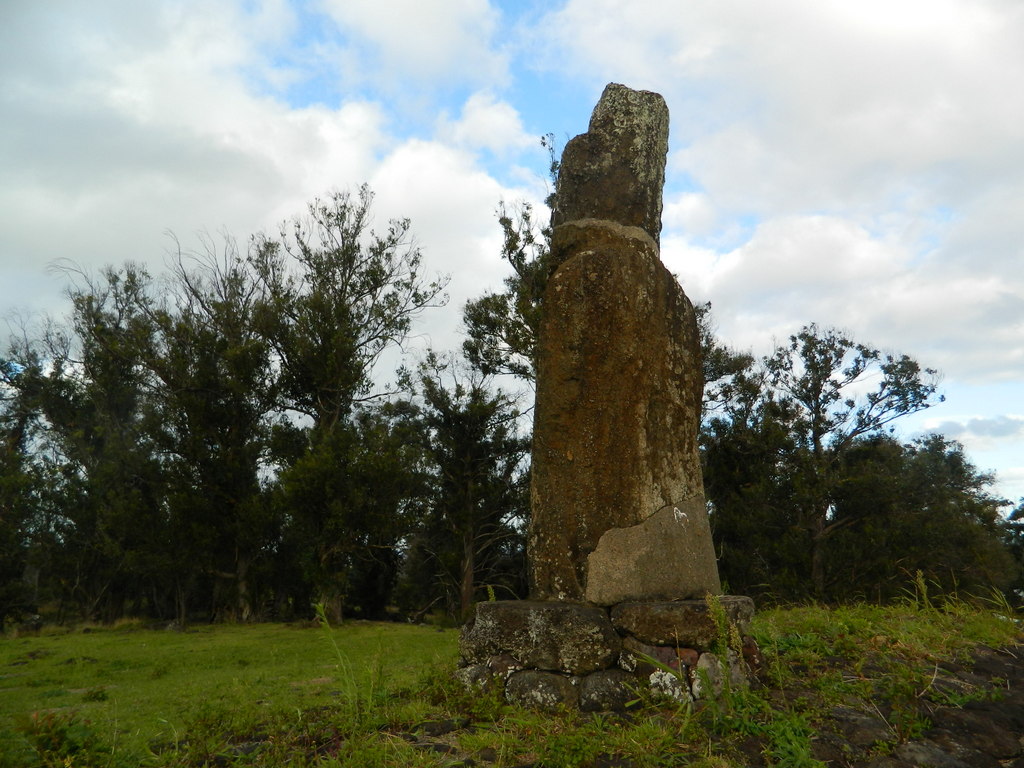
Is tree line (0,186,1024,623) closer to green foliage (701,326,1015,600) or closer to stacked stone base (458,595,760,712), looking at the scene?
green foliage (701,326,1015,600)

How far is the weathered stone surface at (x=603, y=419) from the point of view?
18.4 ft

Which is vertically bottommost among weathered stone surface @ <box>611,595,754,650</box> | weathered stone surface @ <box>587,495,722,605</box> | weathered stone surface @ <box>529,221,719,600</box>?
weathered stone surface @ <box>611,595,754,650</box>

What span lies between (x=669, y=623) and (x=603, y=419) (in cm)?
145

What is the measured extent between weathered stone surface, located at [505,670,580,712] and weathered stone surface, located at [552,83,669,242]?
11.5ft

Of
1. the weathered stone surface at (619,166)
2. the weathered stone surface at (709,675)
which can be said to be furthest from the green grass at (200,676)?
the weathered stone surface at (619,166)

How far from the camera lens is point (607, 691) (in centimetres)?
505

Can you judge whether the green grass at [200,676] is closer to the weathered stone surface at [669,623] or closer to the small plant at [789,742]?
the weathered stone surface at [669,623]

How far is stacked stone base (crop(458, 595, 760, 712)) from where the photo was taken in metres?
5.02

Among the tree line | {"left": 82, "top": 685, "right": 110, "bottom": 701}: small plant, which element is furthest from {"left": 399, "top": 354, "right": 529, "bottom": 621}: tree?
{"left": 82, "top": 685, "right": 110, "bottom": 701}: small plant

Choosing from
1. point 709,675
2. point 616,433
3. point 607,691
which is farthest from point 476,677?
point 616,433

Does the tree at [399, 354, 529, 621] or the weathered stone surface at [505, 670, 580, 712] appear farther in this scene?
the tree at [399, 354, 529, 621]

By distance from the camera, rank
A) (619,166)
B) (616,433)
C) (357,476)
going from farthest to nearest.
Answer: (357,476) < (619,166) < (616,433)

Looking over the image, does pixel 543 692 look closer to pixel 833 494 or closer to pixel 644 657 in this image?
pixel 644 657

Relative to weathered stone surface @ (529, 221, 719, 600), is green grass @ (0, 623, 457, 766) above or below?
below
